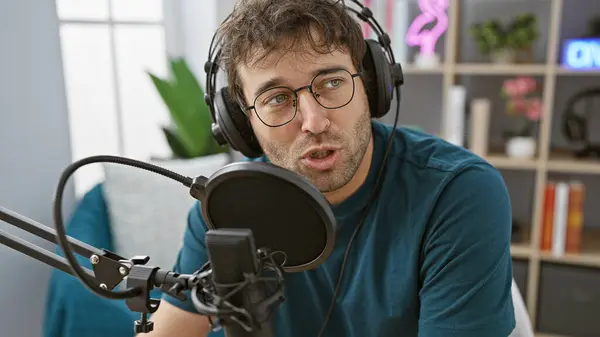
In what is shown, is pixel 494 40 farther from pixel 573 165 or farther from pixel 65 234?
pixel 65 234

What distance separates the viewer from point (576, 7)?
2330mm

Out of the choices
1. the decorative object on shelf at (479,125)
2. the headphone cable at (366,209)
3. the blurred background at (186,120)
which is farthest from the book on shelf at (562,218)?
the headphone cable at (366,209)

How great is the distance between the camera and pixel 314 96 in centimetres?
93

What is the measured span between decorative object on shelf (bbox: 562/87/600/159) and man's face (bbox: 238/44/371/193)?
1.65m

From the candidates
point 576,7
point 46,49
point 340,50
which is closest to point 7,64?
point 46,49

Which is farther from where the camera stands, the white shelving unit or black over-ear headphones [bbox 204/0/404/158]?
the white shelving unit

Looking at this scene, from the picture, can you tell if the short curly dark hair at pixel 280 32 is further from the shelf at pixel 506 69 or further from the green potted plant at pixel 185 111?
the shelf at pixel 506 69

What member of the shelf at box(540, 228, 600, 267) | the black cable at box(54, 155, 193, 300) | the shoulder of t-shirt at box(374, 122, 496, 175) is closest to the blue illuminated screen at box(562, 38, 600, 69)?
the shelf at box(540, 228, 600, 267)

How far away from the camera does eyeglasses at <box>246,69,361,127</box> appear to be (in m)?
0.94

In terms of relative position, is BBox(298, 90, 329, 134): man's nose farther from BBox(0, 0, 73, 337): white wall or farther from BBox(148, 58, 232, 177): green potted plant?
BBox(148, 58, 232, 177): green potted plant

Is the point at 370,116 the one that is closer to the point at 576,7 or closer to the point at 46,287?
the point at 46,287

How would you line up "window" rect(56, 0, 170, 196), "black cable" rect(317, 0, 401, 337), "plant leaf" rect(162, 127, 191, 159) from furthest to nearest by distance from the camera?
"plant leaf" rect(162, 127, 191, 159), "window" rect(56, 0, 170, 196), "black cable" rect(317, 0, 401, 337)

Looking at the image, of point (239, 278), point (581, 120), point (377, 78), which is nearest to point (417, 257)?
point (377, 78)

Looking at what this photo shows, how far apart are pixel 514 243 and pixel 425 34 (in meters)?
1.02
